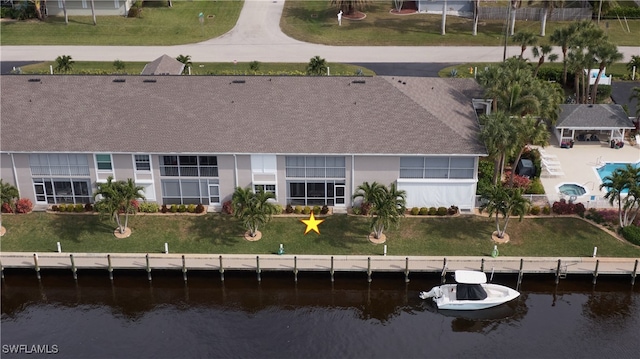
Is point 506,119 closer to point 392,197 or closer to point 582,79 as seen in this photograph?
point 392,197

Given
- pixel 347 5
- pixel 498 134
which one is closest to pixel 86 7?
pixel 347 5

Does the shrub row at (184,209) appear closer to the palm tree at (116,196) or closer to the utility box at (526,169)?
the palm tree at (116,196)

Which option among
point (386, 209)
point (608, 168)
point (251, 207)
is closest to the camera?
point (386, 209)

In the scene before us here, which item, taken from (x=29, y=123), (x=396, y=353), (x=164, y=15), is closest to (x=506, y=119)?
(x=396, y=353)

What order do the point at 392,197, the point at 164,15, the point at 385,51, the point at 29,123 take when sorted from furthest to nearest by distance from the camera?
1. the point at 164,15
2. the point at 385,51
3. the point at 29,123
4. the point at 392,197

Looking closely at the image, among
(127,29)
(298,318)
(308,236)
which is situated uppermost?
(127,29)

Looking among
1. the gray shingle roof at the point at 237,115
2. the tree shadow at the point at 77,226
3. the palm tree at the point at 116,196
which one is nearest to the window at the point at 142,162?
the gray shingle roof at the point at 237,115

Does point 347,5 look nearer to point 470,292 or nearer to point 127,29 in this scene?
point 127,29
